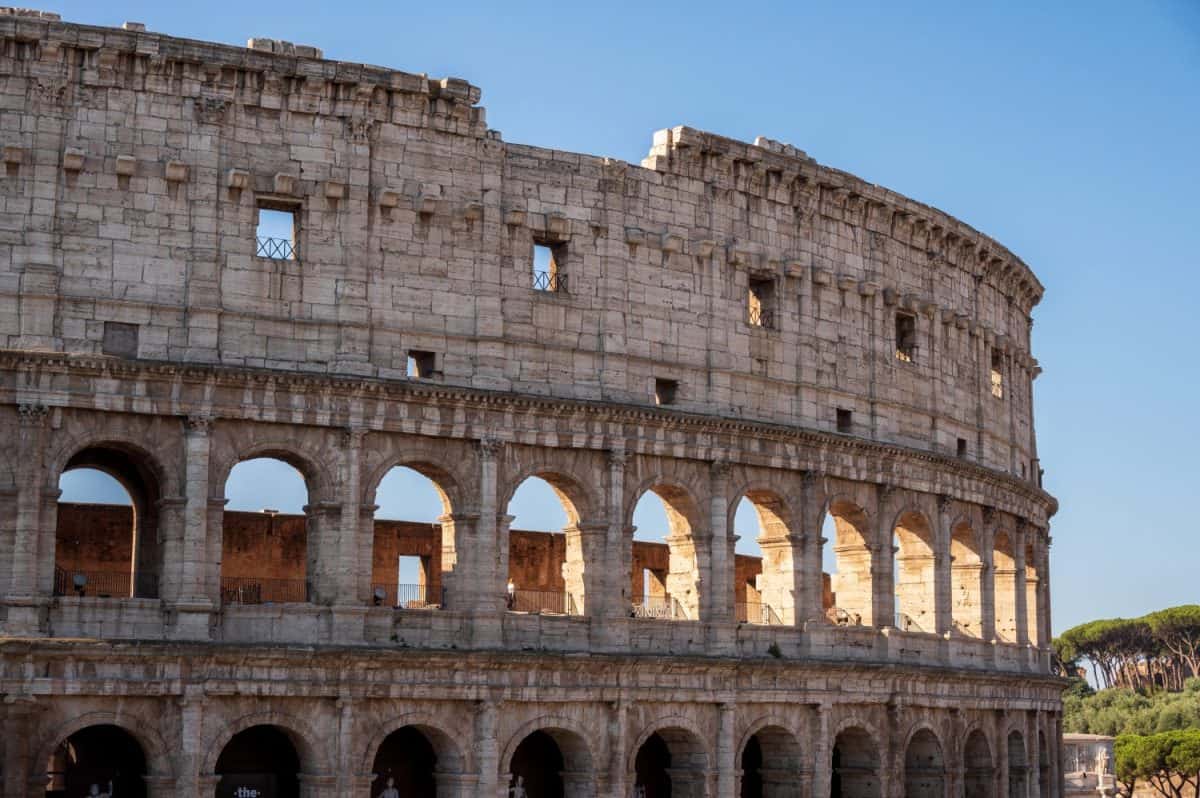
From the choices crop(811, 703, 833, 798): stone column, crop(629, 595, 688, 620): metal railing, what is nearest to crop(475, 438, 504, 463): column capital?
crop(629, 595, 688, 620): metal railing

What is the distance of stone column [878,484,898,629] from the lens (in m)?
35.9

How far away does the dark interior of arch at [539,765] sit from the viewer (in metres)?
32.6

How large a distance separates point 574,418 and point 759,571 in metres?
11.4

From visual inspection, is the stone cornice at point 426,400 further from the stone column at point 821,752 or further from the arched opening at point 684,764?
the arched opening at point 684,764

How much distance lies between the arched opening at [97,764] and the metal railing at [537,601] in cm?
733

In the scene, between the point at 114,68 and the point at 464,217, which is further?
the point at 464,217

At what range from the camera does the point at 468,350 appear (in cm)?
3008

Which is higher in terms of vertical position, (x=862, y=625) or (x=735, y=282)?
(x=735, y=282)

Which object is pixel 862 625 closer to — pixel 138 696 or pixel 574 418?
pixel 574 418

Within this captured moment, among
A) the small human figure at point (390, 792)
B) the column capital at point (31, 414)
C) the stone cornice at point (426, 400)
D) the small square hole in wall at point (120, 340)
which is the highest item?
the small square hole in wall at point (120, 340)

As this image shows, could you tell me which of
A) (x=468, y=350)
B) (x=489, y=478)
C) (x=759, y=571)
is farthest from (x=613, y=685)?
(x=759, y=571)

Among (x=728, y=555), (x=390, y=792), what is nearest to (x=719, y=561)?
(x=728, y=555)

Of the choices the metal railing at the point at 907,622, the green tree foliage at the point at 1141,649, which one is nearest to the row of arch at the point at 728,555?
the metal railing at the point at 907,622

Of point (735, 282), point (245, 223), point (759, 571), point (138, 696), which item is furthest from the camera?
point (759, 571)
